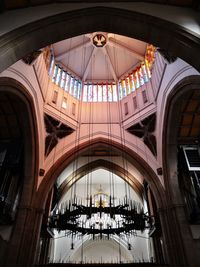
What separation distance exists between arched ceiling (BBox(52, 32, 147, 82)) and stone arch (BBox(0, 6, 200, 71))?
8925 millimetres

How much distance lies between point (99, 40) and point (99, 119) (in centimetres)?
535

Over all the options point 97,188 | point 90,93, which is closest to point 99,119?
point 90,93

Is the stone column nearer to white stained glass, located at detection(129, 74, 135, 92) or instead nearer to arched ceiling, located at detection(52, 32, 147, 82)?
white stained glass, located at detection(129, 74, 135, 92)

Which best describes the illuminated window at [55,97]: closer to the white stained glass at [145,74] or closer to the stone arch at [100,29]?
the white stained glass at [145,74]

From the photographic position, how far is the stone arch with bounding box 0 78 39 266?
10.3 m

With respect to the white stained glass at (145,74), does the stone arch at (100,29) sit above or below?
below

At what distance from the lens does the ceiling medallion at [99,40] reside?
15.0m

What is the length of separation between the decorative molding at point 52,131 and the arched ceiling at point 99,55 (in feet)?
15.3

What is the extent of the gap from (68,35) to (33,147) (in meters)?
7.36

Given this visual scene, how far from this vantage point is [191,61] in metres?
5.67

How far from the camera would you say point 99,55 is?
1638 cm

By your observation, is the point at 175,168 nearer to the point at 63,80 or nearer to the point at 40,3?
the point at 63,80

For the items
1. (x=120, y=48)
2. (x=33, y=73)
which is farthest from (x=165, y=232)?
(x=120, y=48)

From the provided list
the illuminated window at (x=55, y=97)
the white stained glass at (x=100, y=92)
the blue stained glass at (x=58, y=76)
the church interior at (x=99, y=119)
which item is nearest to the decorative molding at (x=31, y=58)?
the church interior at (x=99, y=119)
